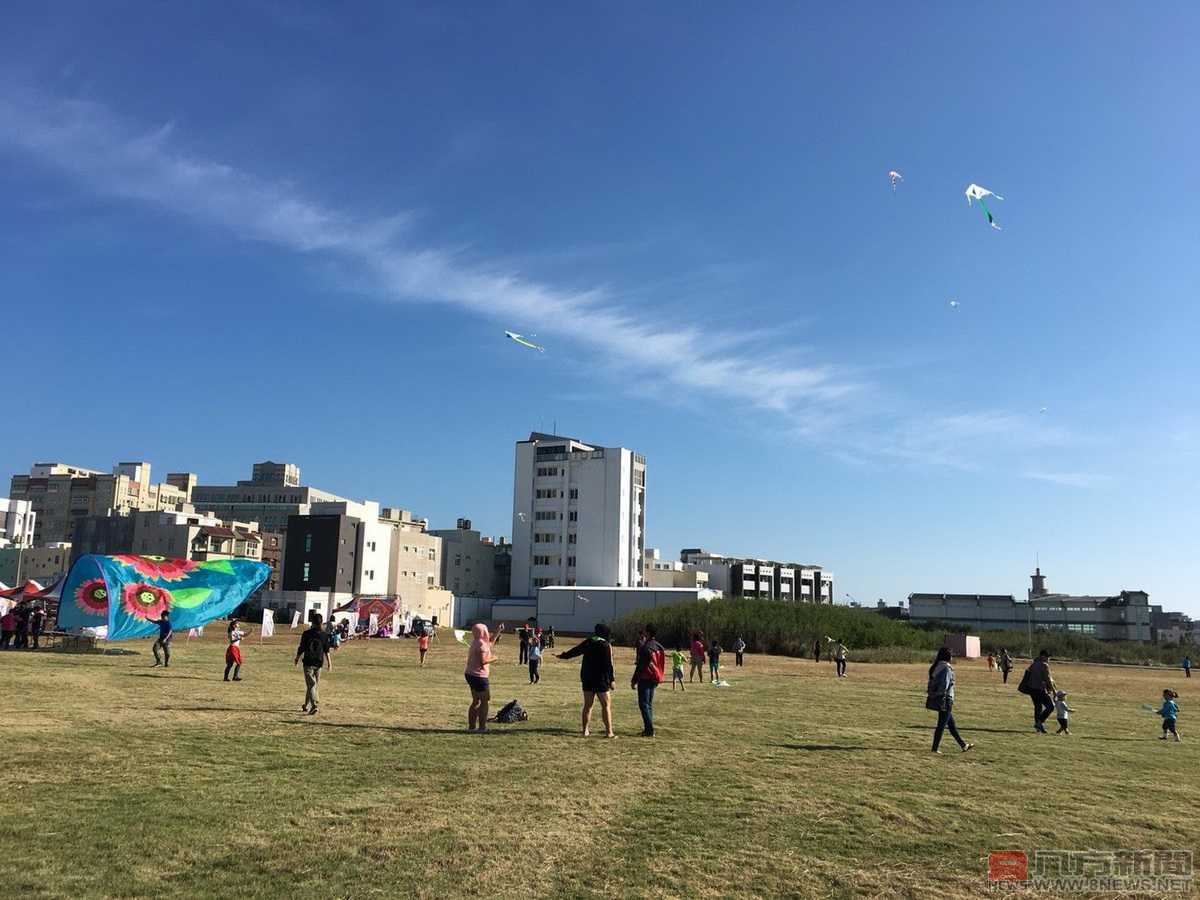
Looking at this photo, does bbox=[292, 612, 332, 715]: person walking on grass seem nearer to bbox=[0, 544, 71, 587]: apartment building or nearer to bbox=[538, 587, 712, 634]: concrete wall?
bbox=[538, 587, 712, 634]: concrete wall

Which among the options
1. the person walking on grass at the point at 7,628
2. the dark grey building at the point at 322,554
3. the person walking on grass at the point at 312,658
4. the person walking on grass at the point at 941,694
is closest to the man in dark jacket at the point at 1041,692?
the person walking on grass at the point at 941,694

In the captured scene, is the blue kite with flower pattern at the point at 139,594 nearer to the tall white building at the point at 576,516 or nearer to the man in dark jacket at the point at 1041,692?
the man in dark jacket at the point at 1041,692

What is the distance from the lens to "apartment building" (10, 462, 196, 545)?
158375mm

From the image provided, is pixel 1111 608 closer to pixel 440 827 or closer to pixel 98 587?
pixel 98 587

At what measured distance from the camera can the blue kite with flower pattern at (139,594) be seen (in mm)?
33938

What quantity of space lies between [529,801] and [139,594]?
30.2 meters

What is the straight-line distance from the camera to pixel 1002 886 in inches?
310

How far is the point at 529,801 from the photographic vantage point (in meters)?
10.2

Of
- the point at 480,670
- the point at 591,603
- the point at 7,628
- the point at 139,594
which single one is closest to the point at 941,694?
the point at 480,670

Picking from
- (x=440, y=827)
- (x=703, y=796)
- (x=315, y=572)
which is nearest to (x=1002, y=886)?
(x=703, y=796)

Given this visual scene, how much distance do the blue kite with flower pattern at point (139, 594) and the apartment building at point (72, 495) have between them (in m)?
129

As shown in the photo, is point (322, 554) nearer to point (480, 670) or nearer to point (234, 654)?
point (234, 654)

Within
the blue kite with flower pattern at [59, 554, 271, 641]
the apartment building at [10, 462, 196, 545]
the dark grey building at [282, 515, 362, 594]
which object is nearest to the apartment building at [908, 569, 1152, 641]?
the dark grey building at [282, 515, 362, 594]

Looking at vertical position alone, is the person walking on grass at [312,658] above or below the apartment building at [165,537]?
below
